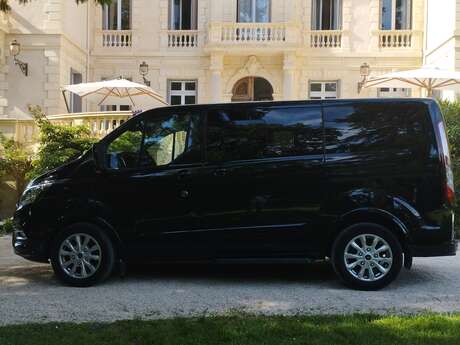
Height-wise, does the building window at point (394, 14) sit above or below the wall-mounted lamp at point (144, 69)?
above

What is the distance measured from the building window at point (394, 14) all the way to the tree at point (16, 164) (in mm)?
13326

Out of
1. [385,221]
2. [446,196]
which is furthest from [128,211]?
[446,196]

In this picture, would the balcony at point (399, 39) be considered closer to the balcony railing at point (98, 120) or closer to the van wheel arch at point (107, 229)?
the balcony railing at point (98, 120)

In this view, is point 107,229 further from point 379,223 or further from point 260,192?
point 379,223

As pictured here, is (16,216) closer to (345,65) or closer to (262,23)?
(262,23)

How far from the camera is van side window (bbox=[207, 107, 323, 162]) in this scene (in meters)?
6.71

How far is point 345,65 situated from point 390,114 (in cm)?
1533

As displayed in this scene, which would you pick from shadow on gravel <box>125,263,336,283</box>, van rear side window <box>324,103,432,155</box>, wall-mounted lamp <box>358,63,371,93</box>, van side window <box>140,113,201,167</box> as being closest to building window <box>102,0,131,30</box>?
wall-mounted lamp <box>358,63,371,93</box>

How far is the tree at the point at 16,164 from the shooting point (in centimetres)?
1405

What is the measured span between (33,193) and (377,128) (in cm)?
389

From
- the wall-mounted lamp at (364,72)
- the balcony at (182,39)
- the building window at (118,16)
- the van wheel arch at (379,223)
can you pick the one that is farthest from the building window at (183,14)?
the van wheel arch at (379,223)

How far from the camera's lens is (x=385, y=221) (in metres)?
6.66

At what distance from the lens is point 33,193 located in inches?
274

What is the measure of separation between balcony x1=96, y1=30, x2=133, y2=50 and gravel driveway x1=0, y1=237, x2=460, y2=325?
15071mm
